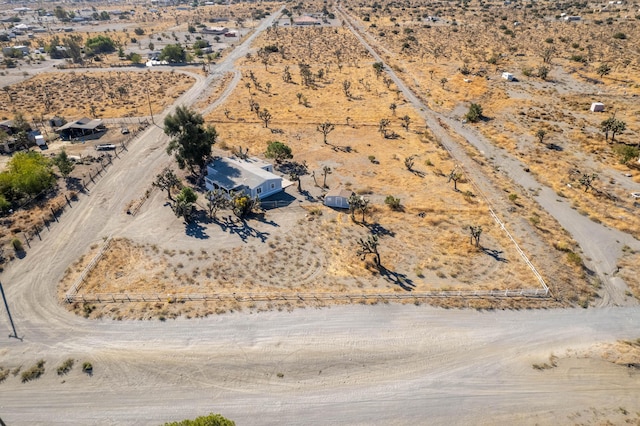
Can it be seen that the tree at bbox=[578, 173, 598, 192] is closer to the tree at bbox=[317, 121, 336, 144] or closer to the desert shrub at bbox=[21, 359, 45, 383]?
the tree at bbox=[317, 121, 336, 144]

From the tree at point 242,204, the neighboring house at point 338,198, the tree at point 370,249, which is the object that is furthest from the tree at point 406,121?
the tree at point 370,249

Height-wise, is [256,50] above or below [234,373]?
above

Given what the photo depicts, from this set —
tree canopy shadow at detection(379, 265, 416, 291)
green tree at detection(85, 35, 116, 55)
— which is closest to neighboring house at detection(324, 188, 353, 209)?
tree canopy shadow at detection(379, 265, 416, 291)

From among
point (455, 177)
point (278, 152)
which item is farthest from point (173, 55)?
point (455, 177)

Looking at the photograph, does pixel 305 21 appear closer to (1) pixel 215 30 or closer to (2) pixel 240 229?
(1) pixel 215 30

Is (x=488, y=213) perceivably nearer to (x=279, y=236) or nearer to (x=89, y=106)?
(x=279, y=236)

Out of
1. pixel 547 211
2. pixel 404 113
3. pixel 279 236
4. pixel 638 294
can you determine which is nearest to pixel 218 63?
pixel 404 113
